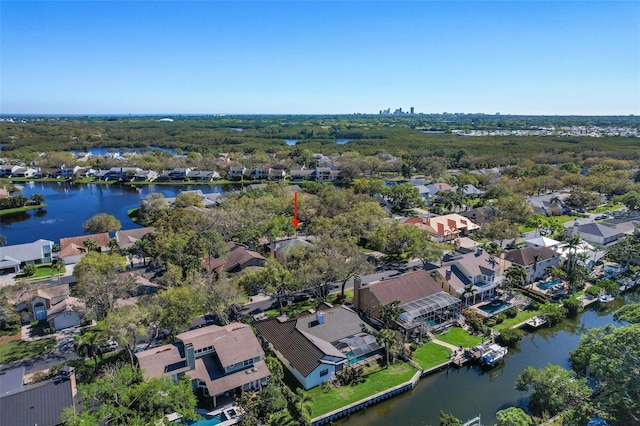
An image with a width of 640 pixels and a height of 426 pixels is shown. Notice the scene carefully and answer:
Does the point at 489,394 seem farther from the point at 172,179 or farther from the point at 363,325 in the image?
the point at 172,179

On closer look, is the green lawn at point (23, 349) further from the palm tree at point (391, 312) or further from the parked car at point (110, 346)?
the palm tree at point (391, 312)

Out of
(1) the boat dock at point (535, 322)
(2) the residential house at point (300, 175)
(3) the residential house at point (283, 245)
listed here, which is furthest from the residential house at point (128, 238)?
(2) the residential house at point (300, 175)

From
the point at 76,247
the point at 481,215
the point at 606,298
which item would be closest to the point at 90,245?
the point at 76,247

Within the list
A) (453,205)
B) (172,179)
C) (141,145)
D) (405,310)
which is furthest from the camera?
(141,145)

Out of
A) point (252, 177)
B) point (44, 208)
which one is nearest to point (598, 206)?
point (252, 177)

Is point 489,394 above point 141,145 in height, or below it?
below

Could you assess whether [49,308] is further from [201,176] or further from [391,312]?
[201,176]

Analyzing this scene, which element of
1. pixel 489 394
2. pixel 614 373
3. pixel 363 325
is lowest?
pixel 489 394
